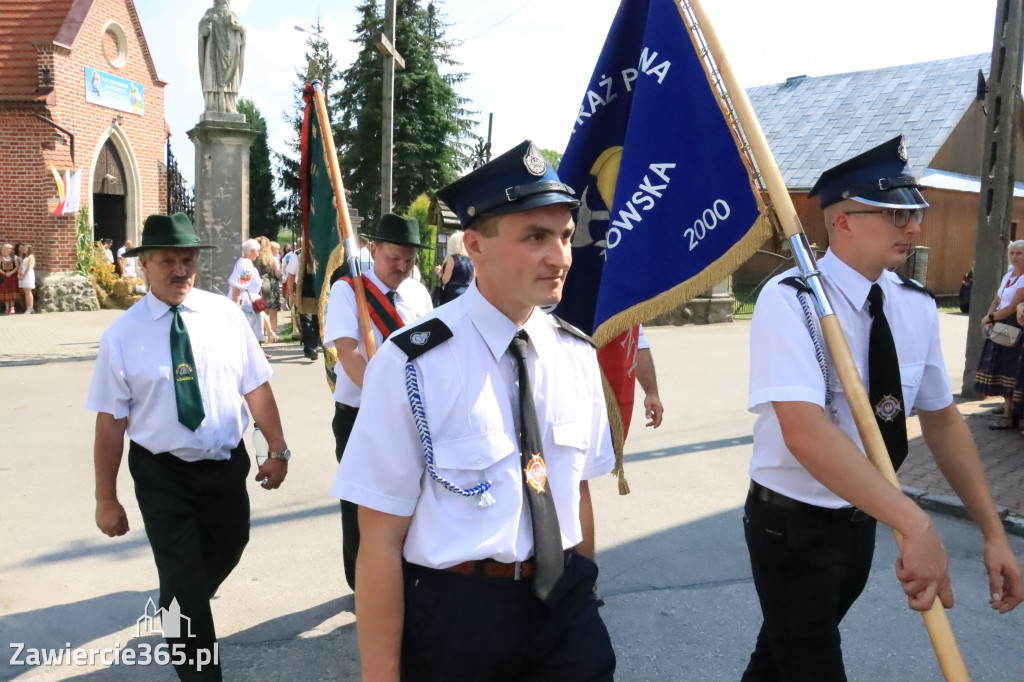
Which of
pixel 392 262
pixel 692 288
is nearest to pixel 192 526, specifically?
pixel 392 262

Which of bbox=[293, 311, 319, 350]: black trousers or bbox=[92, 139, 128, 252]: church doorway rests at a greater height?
bbox=[92, 139, 128, 252]: church doorway

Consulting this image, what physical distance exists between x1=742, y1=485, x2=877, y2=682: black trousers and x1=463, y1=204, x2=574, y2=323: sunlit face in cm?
123

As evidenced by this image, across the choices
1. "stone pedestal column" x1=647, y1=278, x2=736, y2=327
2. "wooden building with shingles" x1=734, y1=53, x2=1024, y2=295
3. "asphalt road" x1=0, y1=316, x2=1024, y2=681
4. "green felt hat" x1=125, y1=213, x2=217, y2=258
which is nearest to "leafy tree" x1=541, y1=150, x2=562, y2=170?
"green felt hat" x1=125, y1=213, x2=217, y2=258

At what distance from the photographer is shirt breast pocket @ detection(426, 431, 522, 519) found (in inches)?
78.5

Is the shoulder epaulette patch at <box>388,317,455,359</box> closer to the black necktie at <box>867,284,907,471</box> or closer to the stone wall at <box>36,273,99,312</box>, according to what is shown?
the black necktie at <box>867,284,907,471</box>

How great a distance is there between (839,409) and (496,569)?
4.10ft

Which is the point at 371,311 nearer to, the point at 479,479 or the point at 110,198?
the point at 479,479

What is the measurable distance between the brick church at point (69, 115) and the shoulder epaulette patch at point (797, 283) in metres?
21.9

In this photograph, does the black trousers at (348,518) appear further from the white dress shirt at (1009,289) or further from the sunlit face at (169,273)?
the white dress shirt at (1009,289)

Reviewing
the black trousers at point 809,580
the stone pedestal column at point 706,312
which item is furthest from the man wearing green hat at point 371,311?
the stone pedestal column at point 706,312

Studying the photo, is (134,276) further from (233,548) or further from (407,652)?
(407,652)

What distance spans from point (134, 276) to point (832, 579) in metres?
23.3

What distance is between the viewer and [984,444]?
845 cm

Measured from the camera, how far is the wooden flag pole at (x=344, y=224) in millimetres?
4480
